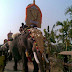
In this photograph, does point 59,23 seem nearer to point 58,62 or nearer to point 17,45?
point 58,62

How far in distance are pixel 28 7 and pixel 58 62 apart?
9.13 ft

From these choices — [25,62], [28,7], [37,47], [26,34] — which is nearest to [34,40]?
[37,47]

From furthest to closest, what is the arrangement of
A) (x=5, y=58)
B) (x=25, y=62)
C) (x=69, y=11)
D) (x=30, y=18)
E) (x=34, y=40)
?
(x=69, y=11)
(x=5, y=58)
(x=30, y=18)
(x=25, y=62)
(x=34, y=40)

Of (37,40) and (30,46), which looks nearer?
(37,40)

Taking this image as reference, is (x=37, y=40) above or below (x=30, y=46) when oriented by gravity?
above

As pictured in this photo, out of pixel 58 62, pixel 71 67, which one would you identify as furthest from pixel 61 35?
pixel 71 67

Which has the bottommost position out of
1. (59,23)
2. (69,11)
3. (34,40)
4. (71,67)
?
(71,67)

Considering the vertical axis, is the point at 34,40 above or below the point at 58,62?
above

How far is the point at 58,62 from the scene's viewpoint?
444 centimetres

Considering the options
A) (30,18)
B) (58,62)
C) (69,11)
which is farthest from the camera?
(69,11)

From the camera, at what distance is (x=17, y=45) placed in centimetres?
361

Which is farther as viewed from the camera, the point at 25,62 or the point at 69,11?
the point at 69,11

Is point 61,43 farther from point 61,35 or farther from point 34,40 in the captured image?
point 34,40

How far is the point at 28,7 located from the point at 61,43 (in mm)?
8276
